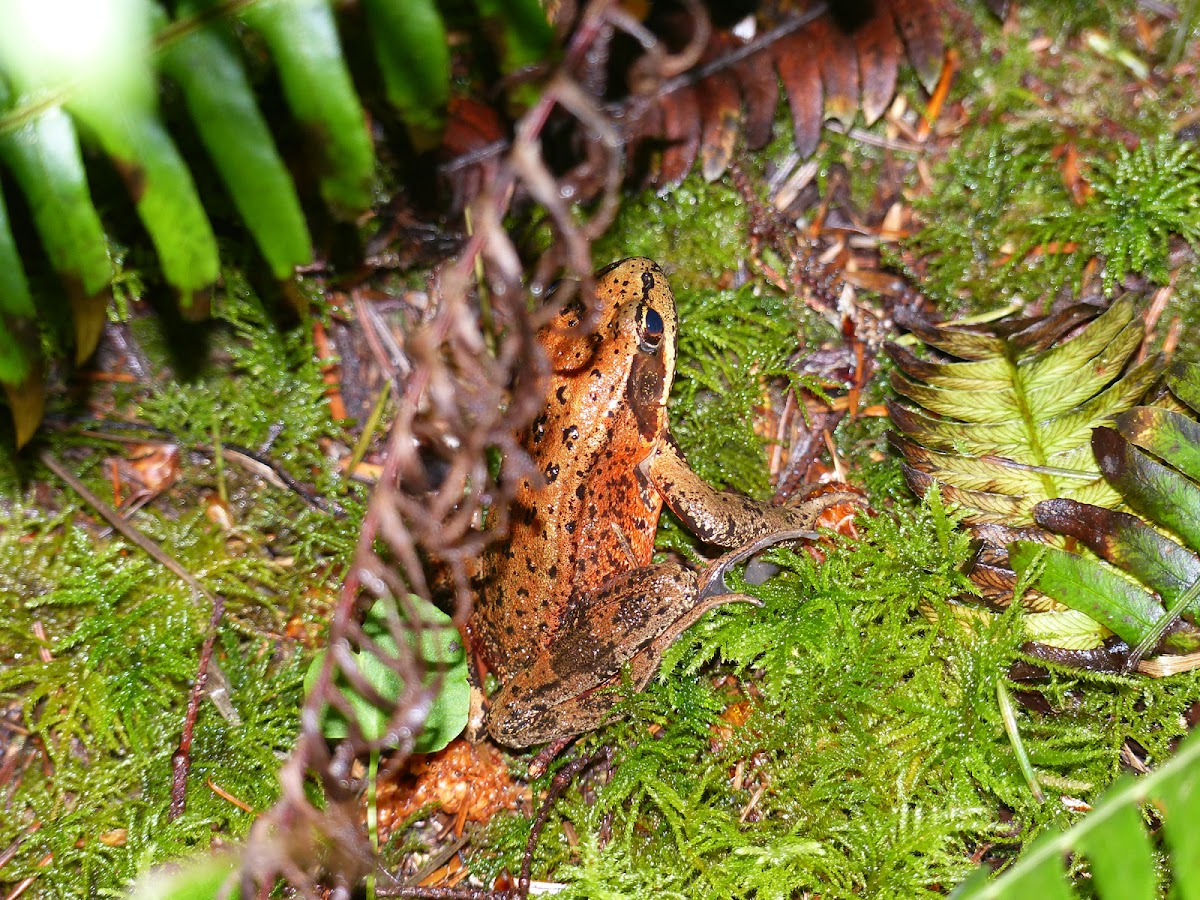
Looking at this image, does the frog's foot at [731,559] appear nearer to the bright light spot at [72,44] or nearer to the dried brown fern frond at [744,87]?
the dried brown fern frond at [744,87]

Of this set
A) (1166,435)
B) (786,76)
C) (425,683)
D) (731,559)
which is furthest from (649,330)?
(1166,435)

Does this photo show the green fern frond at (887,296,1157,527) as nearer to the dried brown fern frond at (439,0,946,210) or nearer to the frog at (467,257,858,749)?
the frog at (467,257,858,749)

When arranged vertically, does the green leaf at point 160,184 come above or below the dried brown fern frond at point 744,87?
above

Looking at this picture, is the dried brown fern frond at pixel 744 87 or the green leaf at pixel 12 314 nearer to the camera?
the green leaf at pixel 12 314

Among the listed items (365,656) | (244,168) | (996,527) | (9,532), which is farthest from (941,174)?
(9,532)

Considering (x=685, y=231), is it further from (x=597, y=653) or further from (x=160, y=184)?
(x=160, y=184)

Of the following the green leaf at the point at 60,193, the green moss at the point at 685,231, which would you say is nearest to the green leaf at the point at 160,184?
the green leaf at the point at 60,193

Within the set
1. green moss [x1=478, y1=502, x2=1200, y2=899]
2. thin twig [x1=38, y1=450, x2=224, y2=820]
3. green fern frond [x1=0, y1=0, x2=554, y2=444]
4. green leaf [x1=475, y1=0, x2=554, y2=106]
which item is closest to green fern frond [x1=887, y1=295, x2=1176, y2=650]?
green moss [x1=478, y1=502, x2=1200, y2=899]
